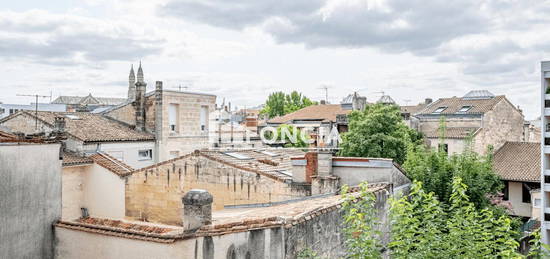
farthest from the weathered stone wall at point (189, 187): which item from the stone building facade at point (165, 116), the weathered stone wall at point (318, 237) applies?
the stone building facade at point (165, 116)

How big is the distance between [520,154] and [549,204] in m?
10.3

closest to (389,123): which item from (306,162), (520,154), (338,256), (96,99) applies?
(520,154)

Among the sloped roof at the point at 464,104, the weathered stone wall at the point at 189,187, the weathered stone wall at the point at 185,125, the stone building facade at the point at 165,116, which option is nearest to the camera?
the weathered stone wall at the point at 189,187

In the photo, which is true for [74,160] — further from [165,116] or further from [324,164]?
[324,164]

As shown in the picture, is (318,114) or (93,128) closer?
(93,128)

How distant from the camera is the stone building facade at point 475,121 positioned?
35594mm

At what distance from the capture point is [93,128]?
25188 millimetres

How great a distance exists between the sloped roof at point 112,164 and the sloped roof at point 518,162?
79.4 feet

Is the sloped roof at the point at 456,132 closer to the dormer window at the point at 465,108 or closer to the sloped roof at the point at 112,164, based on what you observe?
the dormer window at the point at 465,108

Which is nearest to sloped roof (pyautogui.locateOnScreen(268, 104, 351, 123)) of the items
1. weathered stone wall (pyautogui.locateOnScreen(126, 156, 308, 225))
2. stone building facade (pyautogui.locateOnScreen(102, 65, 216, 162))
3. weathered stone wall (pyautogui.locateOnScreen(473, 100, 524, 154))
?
weathered stone wall (pyautogui.locateOnScreen(473, 100, 524, 154))

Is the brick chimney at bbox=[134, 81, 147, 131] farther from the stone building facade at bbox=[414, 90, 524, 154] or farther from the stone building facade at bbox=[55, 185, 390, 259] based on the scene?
the stone building facade at bbox=[414, 90, 524, 154]

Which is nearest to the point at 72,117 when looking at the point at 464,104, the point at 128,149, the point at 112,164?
the point at 128,149

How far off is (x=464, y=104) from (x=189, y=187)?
31.5 metres

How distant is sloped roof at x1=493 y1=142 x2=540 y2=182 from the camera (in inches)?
1177
